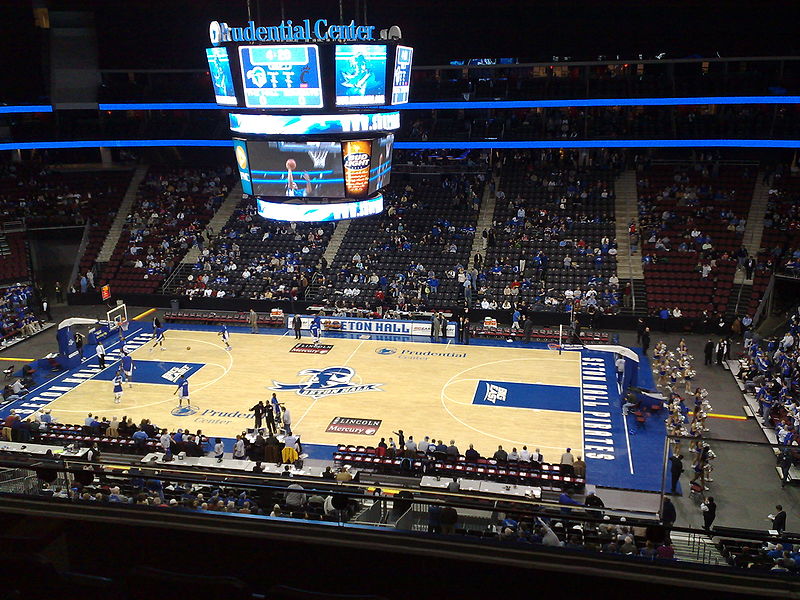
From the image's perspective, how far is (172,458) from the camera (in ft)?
71.3

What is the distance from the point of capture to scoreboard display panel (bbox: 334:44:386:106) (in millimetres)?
23375

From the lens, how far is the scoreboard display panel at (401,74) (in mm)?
24656

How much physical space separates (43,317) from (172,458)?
20.6 metres

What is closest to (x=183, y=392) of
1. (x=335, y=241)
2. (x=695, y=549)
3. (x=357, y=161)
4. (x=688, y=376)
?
(x=357, y=161)

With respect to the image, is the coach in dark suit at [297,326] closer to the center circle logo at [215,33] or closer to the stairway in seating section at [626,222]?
the center circle logo at [215,33]

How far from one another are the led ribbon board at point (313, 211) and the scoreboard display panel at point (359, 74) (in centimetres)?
391

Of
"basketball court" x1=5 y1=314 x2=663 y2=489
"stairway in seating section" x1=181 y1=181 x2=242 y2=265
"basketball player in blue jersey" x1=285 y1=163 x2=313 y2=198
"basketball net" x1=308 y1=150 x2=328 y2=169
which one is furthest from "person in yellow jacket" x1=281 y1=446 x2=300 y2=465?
"stairway in seating section" x1=181 y1=181 x2=242 y2=265

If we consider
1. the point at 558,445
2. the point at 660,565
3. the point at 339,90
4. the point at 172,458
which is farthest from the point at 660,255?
the point at 660,565

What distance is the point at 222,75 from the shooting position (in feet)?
81.3

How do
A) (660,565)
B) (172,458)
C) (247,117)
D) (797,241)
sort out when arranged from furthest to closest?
(797,241) → (247,117) → (172,458) → (660,565)

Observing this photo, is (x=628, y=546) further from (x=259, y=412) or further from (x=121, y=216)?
(x=121, y=216)

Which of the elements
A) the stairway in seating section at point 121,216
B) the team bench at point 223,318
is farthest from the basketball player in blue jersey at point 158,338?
the stairway in seating section at point 121,216

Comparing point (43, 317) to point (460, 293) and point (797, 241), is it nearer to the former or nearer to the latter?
point (460, 293)

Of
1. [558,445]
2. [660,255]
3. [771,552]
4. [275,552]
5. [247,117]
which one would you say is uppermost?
[247,117]
